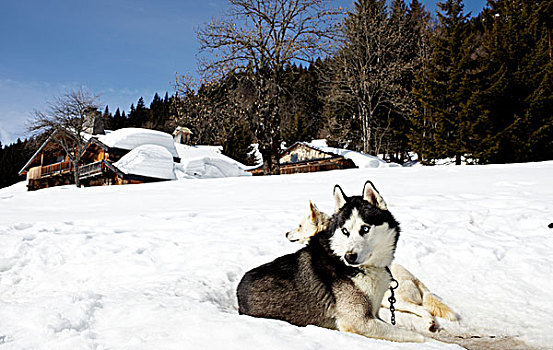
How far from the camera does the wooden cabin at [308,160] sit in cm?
3847

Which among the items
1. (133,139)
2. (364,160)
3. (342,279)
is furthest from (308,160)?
(342,279)

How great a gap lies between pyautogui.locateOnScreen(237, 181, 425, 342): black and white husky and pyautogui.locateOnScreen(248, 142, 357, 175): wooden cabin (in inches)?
1344

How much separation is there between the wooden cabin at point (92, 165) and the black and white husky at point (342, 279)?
96.7ft

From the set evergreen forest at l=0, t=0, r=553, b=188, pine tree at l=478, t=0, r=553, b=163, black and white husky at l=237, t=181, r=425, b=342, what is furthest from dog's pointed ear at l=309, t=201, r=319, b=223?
pine tree at l=478, t=0, r=553, b=163

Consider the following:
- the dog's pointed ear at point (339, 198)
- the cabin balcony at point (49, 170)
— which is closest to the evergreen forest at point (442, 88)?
the dog's pointed ear at point (339, 198)

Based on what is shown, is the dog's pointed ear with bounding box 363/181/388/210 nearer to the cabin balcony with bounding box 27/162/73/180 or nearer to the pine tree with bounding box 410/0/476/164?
the pine tree with bounding box 410/0/476/164

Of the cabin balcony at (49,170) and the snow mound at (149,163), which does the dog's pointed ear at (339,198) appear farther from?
the cabin balcony at (49,170)

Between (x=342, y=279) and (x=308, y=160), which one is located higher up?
(x=308, y=160)

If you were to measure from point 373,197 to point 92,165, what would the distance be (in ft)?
132

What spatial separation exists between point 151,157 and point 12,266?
92.5ft

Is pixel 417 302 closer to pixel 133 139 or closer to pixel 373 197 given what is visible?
pixel 373 197

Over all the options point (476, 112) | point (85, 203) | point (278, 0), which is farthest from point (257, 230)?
point (476, 112)

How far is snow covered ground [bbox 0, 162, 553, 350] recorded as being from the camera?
2418mm

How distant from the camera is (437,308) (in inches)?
164
